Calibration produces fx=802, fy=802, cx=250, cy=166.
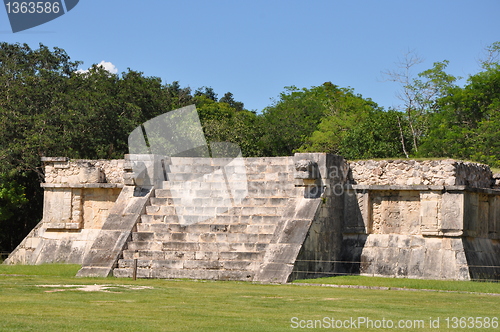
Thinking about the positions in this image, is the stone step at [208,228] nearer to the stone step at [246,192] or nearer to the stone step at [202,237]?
the stone step at [202,237]

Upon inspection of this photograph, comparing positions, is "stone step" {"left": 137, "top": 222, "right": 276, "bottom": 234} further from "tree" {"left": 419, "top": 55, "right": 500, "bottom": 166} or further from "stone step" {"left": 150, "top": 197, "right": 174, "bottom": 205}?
"tree" {"left": 419, "top": 55, "right": 500, "bottom": 166}

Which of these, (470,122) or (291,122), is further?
(291,122)

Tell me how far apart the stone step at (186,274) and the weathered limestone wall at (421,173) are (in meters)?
3.65

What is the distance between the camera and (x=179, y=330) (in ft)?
→ 25.7

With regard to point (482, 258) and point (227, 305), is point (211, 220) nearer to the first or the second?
point (482, 258)

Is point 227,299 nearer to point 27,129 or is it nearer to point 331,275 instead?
point 331,275

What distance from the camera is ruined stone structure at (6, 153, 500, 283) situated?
14.7 m

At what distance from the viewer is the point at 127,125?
26938mm

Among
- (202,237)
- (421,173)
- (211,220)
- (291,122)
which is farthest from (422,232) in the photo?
(291,122)

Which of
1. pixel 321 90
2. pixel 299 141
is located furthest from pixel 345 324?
pixel 321 90

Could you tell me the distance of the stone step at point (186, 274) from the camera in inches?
558

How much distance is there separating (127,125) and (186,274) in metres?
13.3

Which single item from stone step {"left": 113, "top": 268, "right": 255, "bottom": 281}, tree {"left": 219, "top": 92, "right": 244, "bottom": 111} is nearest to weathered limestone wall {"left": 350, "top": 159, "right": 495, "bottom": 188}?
stone step {"left": 113, "top": 268, "right": 255, "bottom": 281}

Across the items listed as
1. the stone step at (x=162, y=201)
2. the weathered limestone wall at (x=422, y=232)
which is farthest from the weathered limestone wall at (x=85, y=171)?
the weathered limestone wall at (x=422, y=232)
